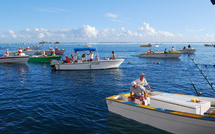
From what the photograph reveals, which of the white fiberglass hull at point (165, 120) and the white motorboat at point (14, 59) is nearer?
the white fiberglass hull at point (165, 120)

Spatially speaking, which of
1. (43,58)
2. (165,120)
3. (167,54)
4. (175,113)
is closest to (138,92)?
(165,120)

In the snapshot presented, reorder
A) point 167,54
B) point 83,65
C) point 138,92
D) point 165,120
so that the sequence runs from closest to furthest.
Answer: point 165,120, point 138,92, point 83,65, point 167,54

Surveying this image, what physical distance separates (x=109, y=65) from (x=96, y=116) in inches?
718

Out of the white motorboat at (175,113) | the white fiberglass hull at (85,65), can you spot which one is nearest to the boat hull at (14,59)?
the white fiberglass hull at (85,65)

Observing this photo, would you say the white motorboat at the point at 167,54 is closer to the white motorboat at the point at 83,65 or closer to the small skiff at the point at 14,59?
the white motorboat at the point at 83,65

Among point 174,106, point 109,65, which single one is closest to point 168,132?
point 174,106

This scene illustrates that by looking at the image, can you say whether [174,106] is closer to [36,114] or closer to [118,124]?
[118,124]

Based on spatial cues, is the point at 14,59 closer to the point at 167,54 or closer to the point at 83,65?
the point at 83,65

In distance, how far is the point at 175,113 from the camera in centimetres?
788

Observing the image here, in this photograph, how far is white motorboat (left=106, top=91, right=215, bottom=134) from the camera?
735 cm

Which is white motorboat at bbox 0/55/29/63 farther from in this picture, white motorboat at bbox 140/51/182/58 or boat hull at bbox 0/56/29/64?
white motorboat at bbox 140/51/182/58

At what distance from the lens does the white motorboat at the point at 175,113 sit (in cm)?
735

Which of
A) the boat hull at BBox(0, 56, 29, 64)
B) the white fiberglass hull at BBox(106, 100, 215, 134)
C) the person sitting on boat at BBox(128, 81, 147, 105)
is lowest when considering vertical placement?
the white fiberglass hull at BBox(106, 100, 215, 134)

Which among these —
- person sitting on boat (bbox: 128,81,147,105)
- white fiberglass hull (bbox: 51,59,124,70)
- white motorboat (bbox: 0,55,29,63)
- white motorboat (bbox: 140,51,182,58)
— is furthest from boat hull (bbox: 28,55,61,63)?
person sitting on boat (bbox: 128,81,147,105)
